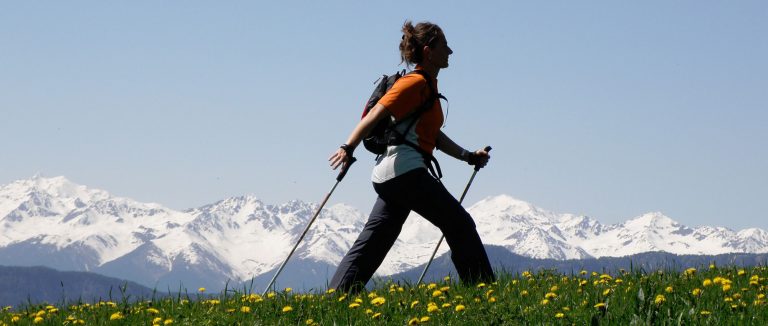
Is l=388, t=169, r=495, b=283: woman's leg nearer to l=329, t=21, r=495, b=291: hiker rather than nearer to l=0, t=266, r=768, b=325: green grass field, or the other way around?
l=329, t=21, r=495, b=291: hiker

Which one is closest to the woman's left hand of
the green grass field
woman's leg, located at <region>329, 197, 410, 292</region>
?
woman's leg, located at <region>329, 197, 410, 292</region>

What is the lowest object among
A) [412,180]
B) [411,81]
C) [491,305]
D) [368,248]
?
[491,305]

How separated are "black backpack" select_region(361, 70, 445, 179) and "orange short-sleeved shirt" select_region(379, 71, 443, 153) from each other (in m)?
0.04

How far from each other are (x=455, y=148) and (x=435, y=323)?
129 inches

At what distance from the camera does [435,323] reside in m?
6.43

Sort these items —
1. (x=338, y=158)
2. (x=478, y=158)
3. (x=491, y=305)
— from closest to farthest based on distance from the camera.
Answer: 1. (x=491, y=305)
2. (x=338, y=158)
3. (x=478, y=158)

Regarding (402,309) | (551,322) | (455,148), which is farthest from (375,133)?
(551,322)

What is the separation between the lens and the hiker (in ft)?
27.3

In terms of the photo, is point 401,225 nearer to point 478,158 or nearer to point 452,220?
point 452,220

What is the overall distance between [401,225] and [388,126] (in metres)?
1.00

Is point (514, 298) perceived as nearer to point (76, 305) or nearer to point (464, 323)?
point (464, 323)

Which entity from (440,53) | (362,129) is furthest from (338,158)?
(440,53)

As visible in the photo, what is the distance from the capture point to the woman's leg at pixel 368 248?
8906 millimetres

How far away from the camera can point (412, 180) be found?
8453 millimetres
